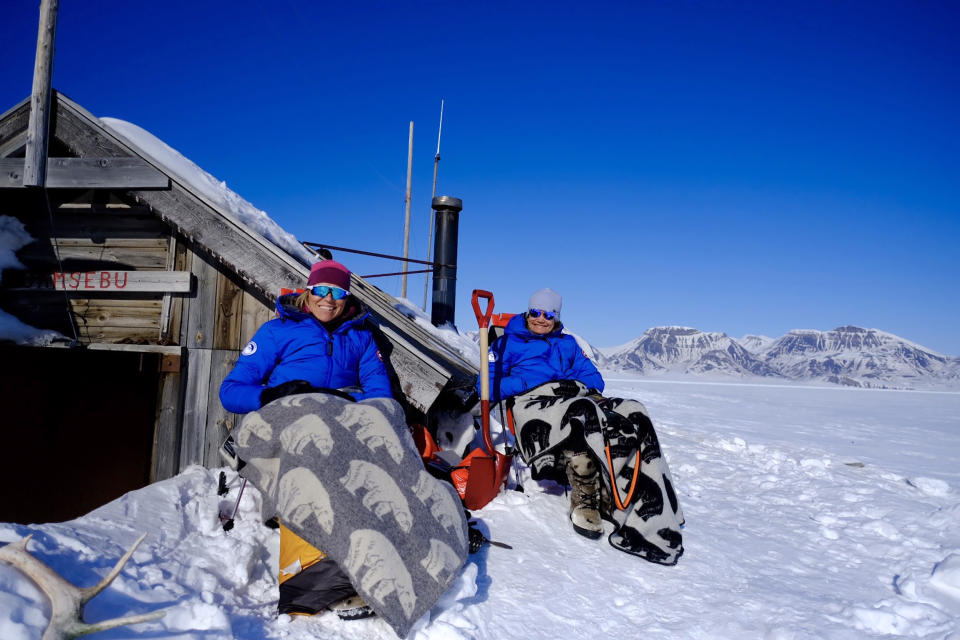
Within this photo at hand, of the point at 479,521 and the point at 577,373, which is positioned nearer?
the point at 479,521

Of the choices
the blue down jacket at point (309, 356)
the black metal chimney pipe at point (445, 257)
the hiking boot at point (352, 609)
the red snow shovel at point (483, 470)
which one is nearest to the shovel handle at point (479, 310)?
the red snow shovel at point (483, 470)

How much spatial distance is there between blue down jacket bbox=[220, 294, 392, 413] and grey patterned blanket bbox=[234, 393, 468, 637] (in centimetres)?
60

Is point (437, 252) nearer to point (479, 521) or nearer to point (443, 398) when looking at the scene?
point (443, 398)

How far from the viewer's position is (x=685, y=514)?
14.3ft

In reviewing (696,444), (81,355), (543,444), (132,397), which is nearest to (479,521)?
(543,444)

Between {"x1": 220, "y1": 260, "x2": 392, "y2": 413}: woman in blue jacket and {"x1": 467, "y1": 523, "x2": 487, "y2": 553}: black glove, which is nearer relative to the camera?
{"x1": 467, "y1": 523, "x2": 487, "y2": 553}: black glove

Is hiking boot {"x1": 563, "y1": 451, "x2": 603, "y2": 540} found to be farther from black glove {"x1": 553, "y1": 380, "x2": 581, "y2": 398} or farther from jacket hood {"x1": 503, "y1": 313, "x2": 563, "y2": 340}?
jacket hood {"x1": 503, "y1": 313, "x2": 563, "y2": 340}

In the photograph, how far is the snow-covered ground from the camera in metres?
2.06

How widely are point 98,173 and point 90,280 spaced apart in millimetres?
898

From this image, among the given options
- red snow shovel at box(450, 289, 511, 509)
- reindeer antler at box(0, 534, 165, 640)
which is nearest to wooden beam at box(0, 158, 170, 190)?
Answer: red snow shovel at box(450, 289, 511, 509)

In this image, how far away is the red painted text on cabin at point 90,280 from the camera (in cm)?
449

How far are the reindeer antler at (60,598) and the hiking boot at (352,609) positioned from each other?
0.83 meters

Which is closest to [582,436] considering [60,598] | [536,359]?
[536,359]

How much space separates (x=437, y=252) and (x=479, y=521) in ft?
15.8
